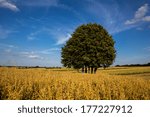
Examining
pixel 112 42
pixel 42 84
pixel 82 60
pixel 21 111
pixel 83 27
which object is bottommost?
pixel 21 111

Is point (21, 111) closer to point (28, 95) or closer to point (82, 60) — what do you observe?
point (28, 95)

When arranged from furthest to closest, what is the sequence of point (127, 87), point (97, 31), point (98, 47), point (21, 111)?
point (97, 31) < point (98, 47) < point (127, 87) < point (21, 111)

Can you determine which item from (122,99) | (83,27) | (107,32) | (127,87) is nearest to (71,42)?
(83,27)

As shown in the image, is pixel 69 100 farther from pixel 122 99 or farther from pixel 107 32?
pixel 107 32

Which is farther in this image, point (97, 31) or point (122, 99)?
point (97, 31)

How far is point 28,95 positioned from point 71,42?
33.0 m

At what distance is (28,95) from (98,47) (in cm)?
3043

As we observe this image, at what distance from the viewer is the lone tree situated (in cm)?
3762

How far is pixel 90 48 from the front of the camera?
124 ft

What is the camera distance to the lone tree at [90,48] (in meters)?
37.6

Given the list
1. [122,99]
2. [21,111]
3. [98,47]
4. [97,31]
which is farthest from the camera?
[97,31]

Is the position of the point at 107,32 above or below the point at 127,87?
above

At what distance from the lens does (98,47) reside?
3756 cm

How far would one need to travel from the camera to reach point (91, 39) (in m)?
38.2
